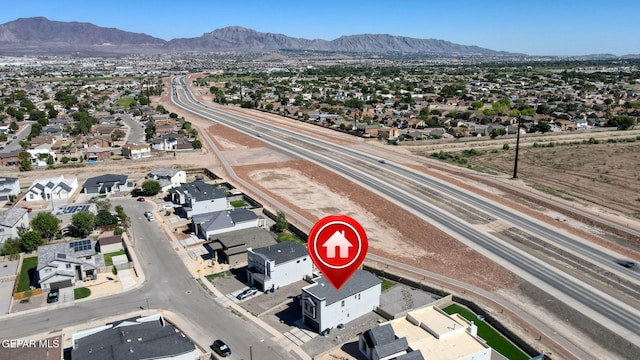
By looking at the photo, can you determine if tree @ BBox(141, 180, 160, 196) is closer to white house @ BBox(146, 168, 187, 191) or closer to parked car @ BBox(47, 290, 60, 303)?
white house @ BBox(146, 168, 187, 191)

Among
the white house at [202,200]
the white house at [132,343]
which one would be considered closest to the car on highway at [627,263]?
the white house at [132,343]

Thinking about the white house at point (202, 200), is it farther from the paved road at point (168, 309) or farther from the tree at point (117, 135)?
the tree at point (117, 135)

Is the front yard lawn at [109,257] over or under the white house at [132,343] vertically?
under

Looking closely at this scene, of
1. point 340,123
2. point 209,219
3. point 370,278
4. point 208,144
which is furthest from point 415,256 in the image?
point 340,123

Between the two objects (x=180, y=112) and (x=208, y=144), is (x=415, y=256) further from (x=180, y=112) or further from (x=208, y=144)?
(x=180, y=112)

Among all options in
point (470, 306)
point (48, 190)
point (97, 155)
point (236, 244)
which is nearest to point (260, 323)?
point (236, 244)

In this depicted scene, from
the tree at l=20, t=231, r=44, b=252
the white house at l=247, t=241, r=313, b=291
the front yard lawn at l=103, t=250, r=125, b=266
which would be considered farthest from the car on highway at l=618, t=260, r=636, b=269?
the tree at l=20, t=231, r=44, b=252

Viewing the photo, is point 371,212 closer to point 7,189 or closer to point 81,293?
point 81,293
